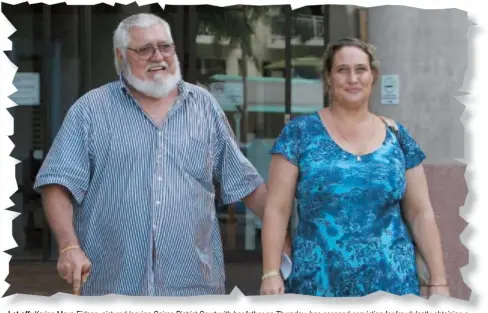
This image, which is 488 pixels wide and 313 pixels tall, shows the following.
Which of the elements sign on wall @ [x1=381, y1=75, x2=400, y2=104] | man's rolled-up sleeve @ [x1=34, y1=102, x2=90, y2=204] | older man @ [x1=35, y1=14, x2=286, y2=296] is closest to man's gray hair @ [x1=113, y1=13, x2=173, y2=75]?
older man @ [x1=35, y1=14, x2=286, y2=296]

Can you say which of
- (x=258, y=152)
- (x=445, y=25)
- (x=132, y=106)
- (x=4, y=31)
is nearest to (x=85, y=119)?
(x=132, y=106)

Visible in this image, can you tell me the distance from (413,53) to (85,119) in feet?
10.8

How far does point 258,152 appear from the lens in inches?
396

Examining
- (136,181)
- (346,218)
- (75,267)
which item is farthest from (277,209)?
(75,267)

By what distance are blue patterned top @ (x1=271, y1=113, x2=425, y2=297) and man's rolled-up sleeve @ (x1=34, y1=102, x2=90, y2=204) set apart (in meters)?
0.81

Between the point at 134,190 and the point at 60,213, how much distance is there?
1.07 ft

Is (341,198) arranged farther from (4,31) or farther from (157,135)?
(4,31)

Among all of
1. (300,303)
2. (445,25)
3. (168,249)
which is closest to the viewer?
(300,303)

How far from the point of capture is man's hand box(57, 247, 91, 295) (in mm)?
3557

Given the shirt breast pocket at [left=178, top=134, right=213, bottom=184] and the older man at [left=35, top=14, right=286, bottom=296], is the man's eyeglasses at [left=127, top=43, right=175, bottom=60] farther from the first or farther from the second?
the shirt breast pocket at [left=178, top=134, right=213, bottom=184]

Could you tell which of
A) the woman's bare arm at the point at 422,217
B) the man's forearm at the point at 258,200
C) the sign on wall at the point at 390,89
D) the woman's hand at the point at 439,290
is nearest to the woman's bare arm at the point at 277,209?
the man's forearm at the point at 258,200

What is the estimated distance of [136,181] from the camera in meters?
3.70

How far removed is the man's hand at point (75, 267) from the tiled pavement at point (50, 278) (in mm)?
4195

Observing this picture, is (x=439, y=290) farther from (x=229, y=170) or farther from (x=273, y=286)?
(x=229, y=170)
